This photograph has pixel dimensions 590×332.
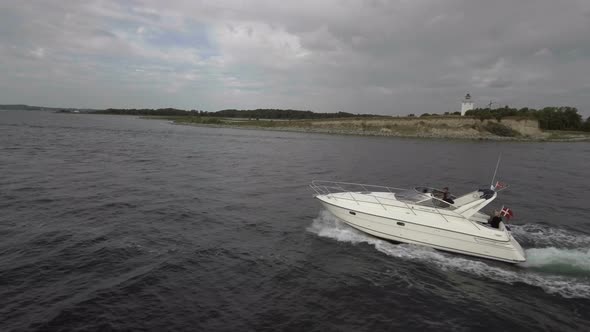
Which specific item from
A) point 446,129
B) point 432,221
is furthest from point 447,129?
point 432,221

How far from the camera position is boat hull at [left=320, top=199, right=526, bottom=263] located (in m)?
14.7

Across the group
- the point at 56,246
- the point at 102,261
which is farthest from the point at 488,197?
the point at 56,246

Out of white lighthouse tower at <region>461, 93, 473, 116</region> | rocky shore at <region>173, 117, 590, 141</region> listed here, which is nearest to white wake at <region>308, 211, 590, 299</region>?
rocky shore at <region>173, 117, 590, 141</region>

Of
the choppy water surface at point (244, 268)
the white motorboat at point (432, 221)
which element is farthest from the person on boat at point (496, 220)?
the choppy water surface at point (244, 268)

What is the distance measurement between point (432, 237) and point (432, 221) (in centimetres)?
72

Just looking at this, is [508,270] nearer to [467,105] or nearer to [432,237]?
[432,237]

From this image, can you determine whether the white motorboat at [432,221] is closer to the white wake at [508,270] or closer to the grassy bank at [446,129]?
the white wake at [508,270]

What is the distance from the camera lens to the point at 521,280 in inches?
541

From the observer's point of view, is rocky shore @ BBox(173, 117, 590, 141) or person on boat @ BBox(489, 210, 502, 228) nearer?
person on boat @ BBox(489, 210, 502, 228)

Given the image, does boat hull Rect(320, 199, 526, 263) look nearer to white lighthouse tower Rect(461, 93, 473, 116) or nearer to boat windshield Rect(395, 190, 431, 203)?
boat windshield Rect(395, 190, 431, 203)

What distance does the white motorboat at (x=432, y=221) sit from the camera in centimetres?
1481

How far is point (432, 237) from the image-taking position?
51.3ft

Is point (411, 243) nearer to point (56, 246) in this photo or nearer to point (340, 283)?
point (340, 283)

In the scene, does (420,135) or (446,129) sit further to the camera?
(446,129)
